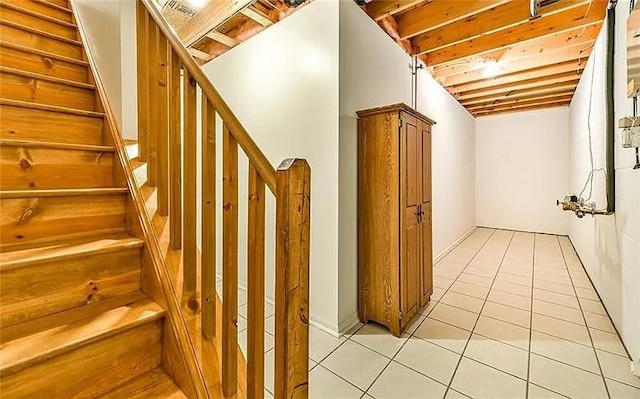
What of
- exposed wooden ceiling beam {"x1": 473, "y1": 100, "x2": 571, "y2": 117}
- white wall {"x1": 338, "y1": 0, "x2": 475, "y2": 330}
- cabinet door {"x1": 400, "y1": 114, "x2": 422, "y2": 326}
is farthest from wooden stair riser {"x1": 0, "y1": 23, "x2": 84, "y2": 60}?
exposed wooden ceiling beam {"x1": 473, "y1": 100, "x2": 571, "y2": 117}

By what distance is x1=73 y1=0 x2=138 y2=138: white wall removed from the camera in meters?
2.49

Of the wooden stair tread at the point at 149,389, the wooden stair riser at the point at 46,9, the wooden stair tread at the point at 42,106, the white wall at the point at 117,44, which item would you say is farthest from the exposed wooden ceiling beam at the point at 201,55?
the wooden stair tread at the point at 149,389

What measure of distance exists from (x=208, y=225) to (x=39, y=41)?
2.24 m

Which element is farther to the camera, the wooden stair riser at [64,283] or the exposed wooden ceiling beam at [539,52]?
the exposed wooden ceiling beam at [539,52]

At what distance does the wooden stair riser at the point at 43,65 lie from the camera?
1832 mm

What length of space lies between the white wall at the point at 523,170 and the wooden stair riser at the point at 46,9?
7277 millimetres

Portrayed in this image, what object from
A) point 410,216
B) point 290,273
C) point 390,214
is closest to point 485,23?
point 410,216

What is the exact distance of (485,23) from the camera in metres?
3.00

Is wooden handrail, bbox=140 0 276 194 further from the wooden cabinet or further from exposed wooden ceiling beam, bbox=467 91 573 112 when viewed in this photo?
exposed wooden ceiling beam, bbox=467 91 573 112

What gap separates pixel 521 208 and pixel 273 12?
249 inches

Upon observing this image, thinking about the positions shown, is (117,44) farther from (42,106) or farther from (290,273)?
(290,273)

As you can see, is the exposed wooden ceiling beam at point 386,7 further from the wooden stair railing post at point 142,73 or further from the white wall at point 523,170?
the white wall at point 523,170

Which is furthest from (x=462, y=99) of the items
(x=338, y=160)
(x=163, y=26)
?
(x=163, y=26)

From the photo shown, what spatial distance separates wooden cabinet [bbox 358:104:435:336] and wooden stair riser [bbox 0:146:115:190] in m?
1.75
